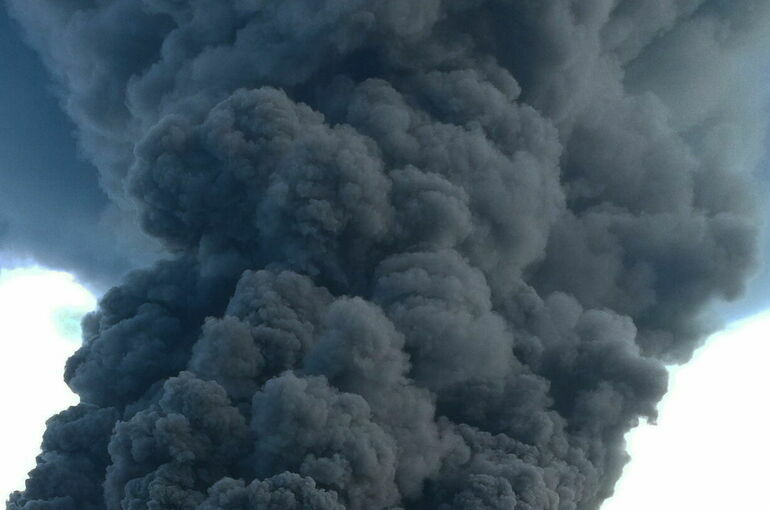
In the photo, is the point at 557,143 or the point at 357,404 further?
the point at 557,143

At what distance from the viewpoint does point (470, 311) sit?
29.1m

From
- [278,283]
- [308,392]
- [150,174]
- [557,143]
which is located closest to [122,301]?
[150,174]

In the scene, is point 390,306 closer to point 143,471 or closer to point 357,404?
point 357,404

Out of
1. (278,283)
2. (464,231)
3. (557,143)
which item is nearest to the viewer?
(278,283)

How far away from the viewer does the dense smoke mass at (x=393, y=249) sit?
26.3m

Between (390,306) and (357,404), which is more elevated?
(390,306)

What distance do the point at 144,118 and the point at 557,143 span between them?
16366 mm

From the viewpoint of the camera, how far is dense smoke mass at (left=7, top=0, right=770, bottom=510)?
2634 centimetres

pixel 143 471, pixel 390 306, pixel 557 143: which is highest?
pixel 557 143

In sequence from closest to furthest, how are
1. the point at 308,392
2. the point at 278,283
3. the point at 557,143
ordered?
the point at 308,392 → the point at 278,283 → the point at 557,143

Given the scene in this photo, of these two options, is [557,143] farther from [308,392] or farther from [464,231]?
[308,392]

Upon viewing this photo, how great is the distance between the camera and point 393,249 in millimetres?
31281

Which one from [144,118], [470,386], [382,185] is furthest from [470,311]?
[144,118]

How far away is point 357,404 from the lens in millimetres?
25875
